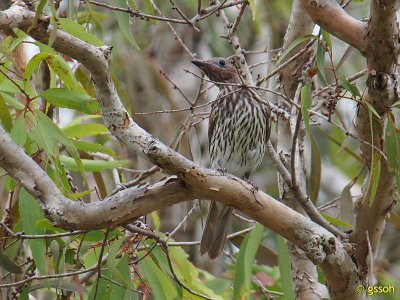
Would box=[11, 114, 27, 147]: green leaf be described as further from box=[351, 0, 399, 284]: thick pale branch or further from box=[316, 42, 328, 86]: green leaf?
box=[351, 0, 399, 284]: thick pale branch

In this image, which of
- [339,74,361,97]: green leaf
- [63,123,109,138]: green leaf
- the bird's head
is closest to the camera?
[339,74,361,97]: green leaf

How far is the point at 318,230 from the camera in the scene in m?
2.81

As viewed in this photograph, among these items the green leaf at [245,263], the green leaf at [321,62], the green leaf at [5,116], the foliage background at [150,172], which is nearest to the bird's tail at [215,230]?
the foliage background at [150,172]

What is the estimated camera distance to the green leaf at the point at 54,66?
271 cm

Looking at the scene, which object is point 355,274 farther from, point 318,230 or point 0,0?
point 0,0

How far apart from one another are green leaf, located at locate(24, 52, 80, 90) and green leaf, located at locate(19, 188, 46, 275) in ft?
1.39

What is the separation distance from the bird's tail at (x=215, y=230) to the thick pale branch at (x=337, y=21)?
1.23 metres

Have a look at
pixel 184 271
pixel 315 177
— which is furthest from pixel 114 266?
pixel 315 177

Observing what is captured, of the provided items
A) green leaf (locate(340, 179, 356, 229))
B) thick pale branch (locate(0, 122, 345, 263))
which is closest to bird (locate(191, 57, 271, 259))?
green leaf (locate(340, 179, 356, 229))

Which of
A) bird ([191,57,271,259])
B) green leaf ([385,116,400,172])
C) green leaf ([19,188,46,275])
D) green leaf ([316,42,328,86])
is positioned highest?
bird ([191,57,271,259])

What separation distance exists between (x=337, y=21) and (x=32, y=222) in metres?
1.29

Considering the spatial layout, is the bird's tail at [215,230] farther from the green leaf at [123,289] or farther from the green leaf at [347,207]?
the green leaf at [123,289]

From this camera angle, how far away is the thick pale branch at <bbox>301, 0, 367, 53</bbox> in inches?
110

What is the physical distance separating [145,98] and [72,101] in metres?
3.58
